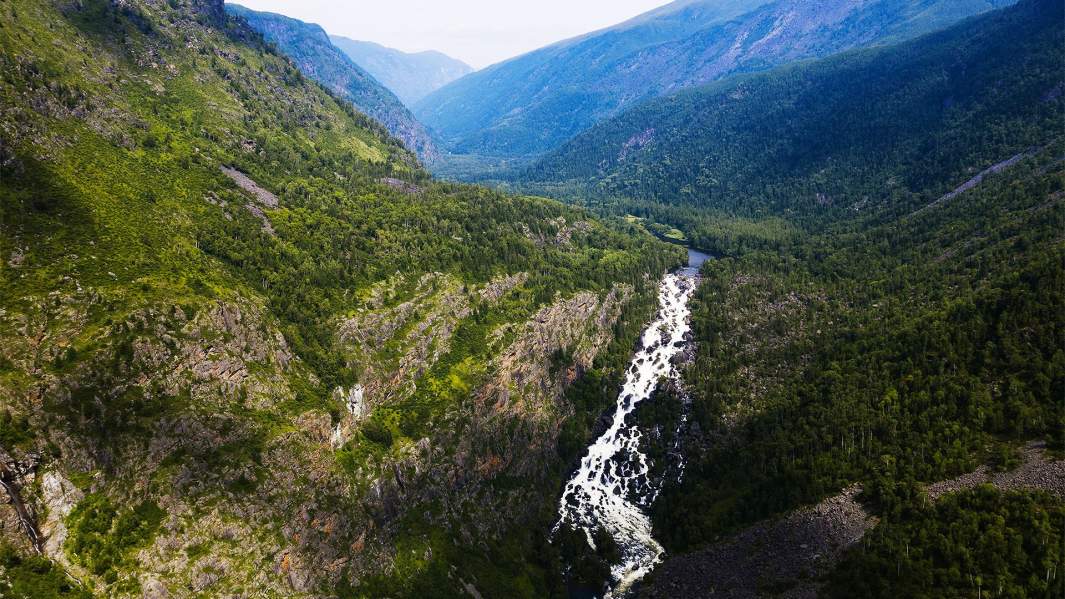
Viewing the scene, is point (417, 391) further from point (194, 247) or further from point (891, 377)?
point (891, 377)

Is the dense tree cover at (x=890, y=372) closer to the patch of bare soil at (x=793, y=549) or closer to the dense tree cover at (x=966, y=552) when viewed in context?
the patch of bare soil at (x=793, y=549)

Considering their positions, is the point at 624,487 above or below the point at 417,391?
below

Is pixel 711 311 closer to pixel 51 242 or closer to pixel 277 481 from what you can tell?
pixel 277 481

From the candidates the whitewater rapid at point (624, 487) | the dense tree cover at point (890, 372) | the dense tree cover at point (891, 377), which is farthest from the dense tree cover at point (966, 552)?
the whitewater rapid at point (624, 487)

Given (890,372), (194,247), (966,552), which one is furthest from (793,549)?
(194,247)

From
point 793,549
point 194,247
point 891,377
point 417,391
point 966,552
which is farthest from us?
point 891,377

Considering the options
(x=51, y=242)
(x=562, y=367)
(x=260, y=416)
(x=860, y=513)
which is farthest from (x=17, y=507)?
(x=860, y=513)
